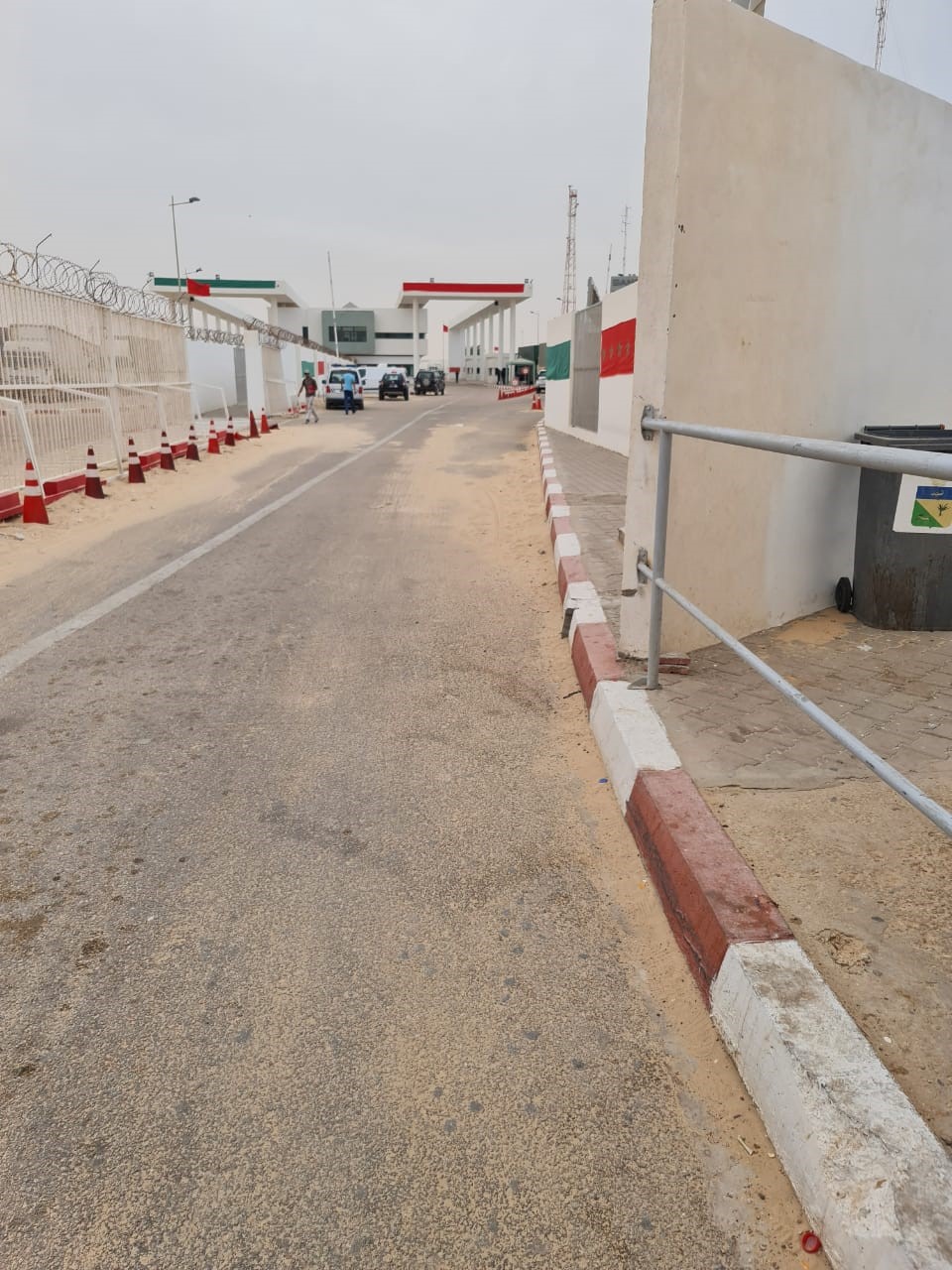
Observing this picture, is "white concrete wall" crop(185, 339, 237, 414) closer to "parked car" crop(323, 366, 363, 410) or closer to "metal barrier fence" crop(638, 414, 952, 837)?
"parked car" crop(323, 366, 363, 410)

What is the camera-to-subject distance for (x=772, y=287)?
4285 mm

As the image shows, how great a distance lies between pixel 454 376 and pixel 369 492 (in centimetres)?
8378

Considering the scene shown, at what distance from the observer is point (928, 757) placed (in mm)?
3312

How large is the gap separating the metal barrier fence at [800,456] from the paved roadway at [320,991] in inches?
32.8

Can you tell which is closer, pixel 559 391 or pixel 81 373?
pixel 81 373

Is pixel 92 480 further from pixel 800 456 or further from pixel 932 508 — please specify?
pixel 800 456

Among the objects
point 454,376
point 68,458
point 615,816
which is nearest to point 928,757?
point 615,816

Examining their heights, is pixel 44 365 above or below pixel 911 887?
above

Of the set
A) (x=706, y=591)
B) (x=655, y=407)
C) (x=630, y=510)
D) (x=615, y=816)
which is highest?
(x=655, y=407)

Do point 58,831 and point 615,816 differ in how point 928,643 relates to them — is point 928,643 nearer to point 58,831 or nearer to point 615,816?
point 615,816

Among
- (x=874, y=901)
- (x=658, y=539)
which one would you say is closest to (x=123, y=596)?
(x=658, y=539)

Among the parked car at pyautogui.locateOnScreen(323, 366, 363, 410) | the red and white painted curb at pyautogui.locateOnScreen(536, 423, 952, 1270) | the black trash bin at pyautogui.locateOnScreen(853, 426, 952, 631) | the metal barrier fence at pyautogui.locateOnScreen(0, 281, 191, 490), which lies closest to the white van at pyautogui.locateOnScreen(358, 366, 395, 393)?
the parked car at pyautogui.locateOnScreen(323, 366, 363, 410)

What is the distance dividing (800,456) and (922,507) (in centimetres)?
218

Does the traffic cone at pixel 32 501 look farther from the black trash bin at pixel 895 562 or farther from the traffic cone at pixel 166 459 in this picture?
the black trash bin at pixel 895 562
